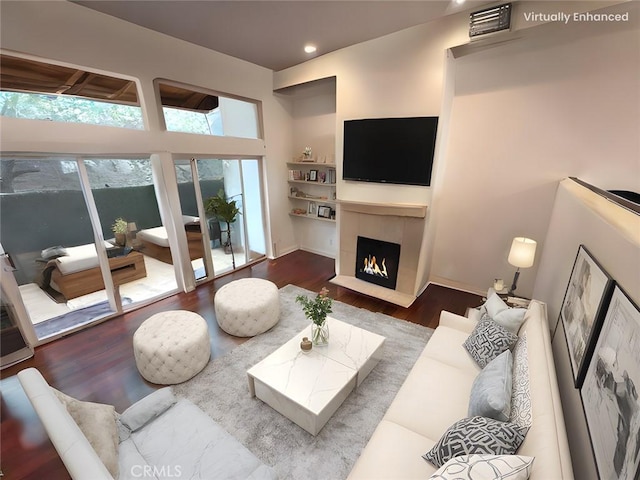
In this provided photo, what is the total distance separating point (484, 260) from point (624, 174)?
160cm

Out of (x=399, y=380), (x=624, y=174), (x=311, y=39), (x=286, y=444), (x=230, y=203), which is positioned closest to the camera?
(x=286, y=444)

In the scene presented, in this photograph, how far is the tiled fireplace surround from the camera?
11.3 ft

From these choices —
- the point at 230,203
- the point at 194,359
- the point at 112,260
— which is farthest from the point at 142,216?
the point at 194,359

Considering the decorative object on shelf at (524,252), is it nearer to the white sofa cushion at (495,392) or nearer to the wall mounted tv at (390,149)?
the wall mounted tv at (390,149)

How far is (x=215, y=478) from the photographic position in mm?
1310

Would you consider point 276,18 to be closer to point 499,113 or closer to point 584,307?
point 499,113

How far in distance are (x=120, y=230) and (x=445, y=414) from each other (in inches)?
156

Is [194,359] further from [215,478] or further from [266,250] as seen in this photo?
[266,250]

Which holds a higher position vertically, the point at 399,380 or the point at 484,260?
the point at 484,260

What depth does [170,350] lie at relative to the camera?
7.39 feet

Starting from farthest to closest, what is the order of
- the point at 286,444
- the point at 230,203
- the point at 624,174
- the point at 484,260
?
the point at 230,203
the point at 484,260
the point at 624,174
the point at 286,444

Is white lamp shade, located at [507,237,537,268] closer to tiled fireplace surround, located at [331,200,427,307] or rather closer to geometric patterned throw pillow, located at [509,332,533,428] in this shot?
tiled fireplace surround, located at [331,200,427,307]

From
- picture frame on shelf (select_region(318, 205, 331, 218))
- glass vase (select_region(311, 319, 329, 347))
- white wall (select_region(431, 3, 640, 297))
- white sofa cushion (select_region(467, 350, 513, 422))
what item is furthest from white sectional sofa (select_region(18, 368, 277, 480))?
picture frame on shelf (select_region(318, 205, 331, 218))

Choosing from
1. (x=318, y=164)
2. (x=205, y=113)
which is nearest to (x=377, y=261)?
(x=318, y=164)
